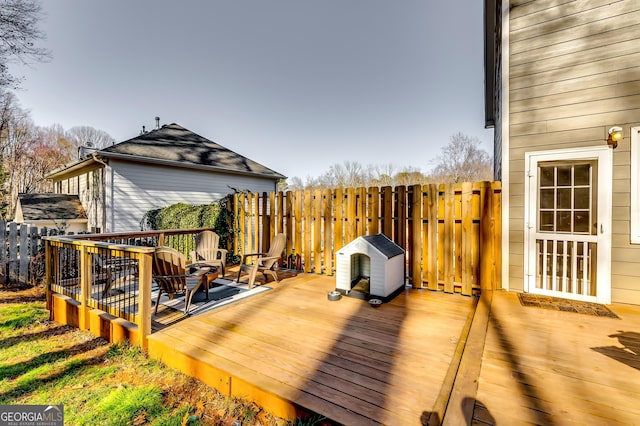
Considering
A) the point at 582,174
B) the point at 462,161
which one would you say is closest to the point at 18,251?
the point at 582,174

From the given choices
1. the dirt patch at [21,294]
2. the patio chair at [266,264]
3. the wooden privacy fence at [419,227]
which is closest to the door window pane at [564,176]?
the wooden privacy fence at [419,227]

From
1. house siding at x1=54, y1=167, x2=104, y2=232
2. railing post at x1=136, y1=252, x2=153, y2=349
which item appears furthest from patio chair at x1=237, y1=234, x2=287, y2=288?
house siding at x1=54, y1=167, x2=104, y2=232

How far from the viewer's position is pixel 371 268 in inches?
155

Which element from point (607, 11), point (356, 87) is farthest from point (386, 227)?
point (356, 87)

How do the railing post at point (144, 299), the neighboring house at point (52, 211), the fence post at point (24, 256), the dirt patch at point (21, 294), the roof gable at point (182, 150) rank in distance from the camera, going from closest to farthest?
the railing post at point (144, 299), the dirt patch at point (21, 294), the fence post at point (24, 256), the roof gable at point (182, 150), the neighboring house at point (52, 211)

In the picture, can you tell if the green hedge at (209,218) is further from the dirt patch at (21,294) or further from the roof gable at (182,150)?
the dirt patch at (21,294)

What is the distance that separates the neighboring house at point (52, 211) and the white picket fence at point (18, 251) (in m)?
4.05

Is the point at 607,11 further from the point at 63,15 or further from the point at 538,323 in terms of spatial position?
the point at 63,15

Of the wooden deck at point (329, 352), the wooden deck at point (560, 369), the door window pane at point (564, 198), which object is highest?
the door window pane at point (564, 198)

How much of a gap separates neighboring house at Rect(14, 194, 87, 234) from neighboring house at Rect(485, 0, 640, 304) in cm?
1276

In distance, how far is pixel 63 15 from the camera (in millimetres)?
8328

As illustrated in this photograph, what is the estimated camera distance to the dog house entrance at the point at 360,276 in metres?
4.12

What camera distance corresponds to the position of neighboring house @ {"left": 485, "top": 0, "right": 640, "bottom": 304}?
135 inches

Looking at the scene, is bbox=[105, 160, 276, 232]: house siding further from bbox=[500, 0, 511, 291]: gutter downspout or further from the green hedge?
bbox=[500, 0, 511, 291]: gutter downspout
